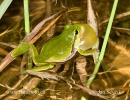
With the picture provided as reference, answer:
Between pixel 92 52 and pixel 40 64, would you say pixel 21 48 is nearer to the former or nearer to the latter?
pixel 40 64

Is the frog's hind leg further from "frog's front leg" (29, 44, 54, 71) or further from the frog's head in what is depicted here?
the frog's head

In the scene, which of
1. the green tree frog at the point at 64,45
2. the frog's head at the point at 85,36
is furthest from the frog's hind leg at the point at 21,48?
the frog's head at the point at 85,36

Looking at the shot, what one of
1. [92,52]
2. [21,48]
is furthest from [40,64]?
[92,52]

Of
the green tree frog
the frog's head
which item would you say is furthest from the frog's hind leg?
the frog's head

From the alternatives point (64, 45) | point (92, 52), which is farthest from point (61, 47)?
point (92, 52)

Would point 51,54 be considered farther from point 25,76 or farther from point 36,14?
point 36,14

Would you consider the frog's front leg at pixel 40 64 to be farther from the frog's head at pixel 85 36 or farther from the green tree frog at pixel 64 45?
the frog's head at pixel 85 36

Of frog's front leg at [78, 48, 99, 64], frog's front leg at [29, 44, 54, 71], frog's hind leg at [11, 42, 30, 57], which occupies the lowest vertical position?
frog's front leg at [29, 44, 54, 71]
